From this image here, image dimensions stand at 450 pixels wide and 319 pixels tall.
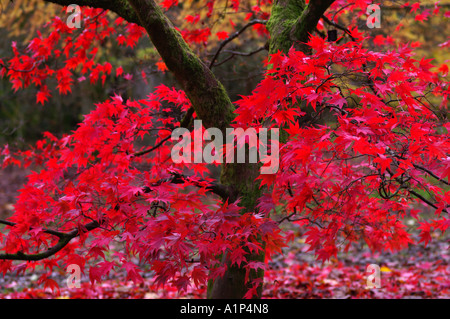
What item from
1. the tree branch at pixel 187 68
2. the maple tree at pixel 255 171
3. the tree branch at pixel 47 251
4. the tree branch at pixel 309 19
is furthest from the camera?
the tree branch at pixel 187 68

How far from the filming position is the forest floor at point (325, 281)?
4.81 metres

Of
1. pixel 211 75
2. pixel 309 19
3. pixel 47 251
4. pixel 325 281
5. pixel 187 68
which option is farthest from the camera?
pixel 325 281

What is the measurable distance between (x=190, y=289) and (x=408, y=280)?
2.79 meters

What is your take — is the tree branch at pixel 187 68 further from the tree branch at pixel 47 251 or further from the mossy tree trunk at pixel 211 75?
the tree branch at pixel 47 251

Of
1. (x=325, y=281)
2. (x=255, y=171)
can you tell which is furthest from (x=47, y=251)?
(x=325, y=281)

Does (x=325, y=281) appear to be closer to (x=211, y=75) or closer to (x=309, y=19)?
(x=211, y=75)

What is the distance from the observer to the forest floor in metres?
4.81

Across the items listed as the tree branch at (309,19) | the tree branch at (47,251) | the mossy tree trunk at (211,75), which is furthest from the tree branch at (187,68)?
the tree branch at (47,251)

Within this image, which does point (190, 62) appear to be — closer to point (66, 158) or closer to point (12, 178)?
point (66, 158)

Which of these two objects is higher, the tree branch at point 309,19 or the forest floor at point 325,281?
the tree branch at point 309,19

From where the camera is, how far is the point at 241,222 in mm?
2402

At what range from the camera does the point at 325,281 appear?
529 cm

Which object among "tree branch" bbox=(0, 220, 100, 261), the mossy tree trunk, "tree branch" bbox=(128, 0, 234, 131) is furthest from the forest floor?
"tree branch" bbox=(128, 0, 234, 131)
